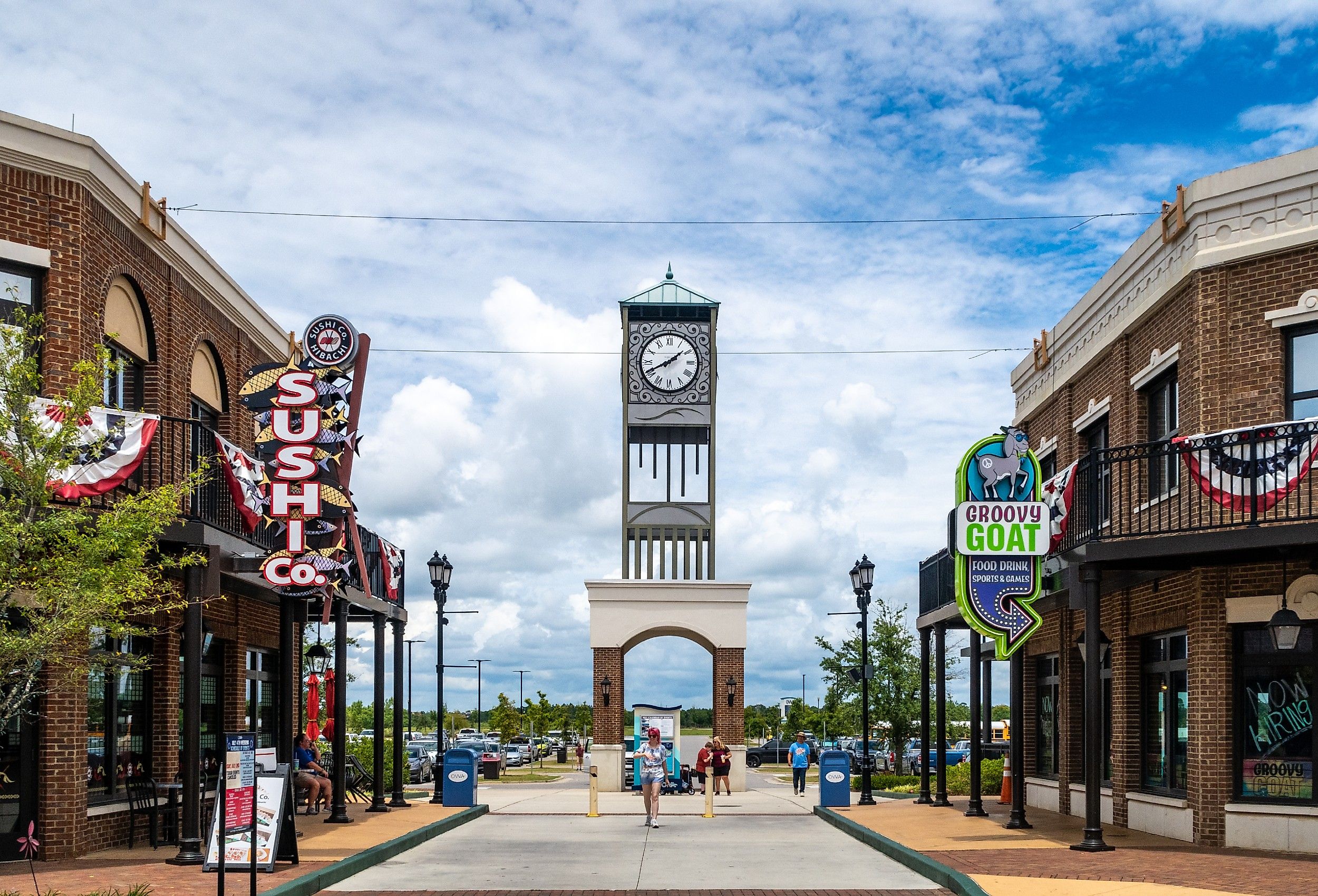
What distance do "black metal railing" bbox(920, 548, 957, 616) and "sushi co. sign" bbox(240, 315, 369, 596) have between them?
11.3m

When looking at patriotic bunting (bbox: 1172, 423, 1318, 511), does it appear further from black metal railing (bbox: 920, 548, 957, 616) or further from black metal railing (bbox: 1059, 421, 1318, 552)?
black metal railing (bbox: 920, 548, 957, 616)

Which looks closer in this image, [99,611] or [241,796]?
[99,611]

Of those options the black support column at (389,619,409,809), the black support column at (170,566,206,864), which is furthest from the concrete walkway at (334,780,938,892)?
the black support column at (170,566,206,864)

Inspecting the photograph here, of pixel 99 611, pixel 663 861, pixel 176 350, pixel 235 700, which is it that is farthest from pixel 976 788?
pixel 99 611

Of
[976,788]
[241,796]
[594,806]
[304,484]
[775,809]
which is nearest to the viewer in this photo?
[241,796]

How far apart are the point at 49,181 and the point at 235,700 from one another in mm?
10600

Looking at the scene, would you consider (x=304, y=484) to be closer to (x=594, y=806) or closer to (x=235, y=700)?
(x=235, y=700)

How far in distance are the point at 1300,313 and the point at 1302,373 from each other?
2.52 ft

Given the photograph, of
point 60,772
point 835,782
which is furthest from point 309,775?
point 835,782

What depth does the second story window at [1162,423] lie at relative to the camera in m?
19.9

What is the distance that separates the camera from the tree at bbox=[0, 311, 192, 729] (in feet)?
40.4

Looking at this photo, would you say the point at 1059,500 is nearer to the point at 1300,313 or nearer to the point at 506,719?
the point at 1300,313

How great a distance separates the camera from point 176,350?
21547 mm

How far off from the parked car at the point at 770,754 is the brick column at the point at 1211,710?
45374mm
